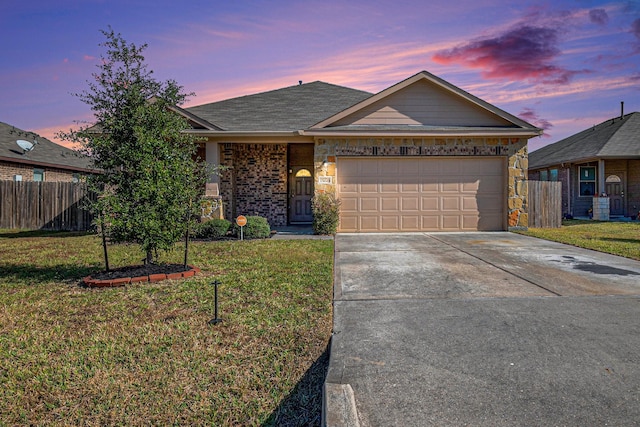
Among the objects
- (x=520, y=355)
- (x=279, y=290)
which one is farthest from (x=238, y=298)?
(x=520, y=355)

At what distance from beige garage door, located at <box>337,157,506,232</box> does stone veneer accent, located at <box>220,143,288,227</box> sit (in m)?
3.32

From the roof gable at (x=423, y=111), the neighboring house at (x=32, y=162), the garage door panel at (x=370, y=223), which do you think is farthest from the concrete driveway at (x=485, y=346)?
the neighboring house at (x=32, y=162)

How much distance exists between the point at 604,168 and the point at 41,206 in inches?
1022

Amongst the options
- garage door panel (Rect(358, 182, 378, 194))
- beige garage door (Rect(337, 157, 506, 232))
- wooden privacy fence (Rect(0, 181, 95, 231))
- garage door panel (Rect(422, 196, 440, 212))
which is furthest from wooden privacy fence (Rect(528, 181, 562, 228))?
wooden privacy fence (Rect(0, 181, 95, 231))

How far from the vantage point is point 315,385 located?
2871 mm

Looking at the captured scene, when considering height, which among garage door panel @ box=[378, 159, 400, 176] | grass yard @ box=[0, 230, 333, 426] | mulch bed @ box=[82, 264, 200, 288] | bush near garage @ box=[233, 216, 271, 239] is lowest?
grass yard @ box=[0, 230, 333, 426]

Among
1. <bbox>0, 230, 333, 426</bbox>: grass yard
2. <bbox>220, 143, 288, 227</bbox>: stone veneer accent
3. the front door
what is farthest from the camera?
the front door

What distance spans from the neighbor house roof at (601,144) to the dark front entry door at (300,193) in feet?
45.6

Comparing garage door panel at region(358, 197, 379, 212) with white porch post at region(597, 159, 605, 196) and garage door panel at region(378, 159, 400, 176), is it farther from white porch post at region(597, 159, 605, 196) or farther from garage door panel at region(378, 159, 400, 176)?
white porch post at region(597, 159, 605, 196)

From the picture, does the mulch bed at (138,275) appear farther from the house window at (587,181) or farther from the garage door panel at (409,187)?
the house window at (587,181)

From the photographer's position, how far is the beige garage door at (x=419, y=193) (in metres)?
12.3

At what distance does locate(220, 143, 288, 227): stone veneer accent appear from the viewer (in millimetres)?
14672

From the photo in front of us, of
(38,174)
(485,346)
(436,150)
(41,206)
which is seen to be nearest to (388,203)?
(436,150)

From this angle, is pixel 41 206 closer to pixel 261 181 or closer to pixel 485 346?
pixel 261 181
